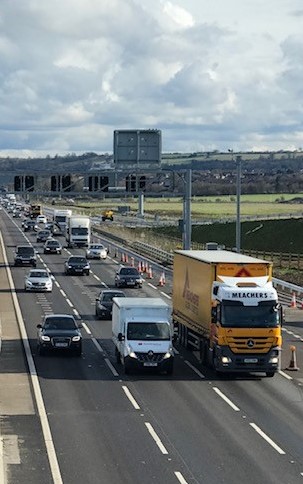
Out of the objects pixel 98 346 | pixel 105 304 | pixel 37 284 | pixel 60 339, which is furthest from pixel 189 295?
pixel 37 284

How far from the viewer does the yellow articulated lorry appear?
33.9 m

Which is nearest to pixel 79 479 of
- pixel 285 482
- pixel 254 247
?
pixel 285 482

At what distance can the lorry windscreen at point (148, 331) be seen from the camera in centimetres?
3491

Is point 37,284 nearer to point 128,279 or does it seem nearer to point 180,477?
point 128,279

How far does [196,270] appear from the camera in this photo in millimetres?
38531

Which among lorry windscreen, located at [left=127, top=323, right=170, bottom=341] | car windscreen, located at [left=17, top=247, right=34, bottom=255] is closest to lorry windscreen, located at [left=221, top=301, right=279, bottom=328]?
lorry windscreen, located at [left=127, top=323, right=170, bottom=341]

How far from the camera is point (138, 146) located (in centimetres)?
8425

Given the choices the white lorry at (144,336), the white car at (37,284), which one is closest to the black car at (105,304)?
the white car at (37,284)

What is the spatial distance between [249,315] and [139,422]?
7.69 meters

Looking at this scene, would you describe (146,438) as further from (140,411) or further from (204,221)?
(204,221)

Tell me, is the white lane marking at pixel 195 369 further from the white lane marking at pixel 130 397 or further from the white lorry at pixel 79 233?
the white lorry at pixel 79 233

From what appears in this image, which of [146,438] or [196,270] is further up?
[196,270]

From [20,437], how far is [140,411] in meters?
4.24

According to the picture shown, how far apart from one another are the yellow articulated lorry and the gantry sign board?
47.3m
